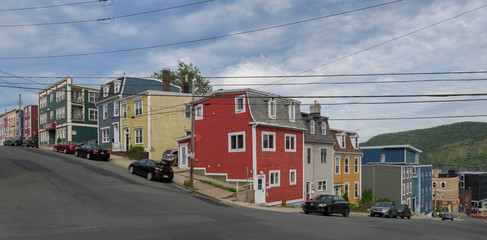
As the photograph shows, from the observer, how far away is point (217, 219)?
14039mm

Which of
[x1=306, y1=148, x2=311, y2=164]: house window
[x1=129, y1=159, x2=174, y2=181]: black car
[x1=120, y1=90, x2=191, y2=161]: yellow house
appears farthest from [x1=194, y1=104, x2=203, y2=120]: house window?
[x1=306, y1=148, x2=311, y2=164]: house window

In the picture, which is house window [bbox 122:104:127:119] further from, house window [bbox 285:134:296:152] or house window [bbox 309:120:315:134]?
house window [bbox 309:120:315:134]

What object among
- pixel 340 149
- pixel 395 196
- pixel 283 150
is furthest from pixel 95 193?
pixel 395 196

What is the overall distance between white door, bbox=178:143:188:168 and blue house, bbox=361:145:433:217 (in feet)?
115

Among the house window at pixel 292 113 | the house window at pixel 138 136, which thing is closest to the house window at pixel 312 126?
the house window at pixel 292 113

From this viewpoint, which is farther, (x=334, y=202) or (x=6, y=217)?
(x=334, y=202)

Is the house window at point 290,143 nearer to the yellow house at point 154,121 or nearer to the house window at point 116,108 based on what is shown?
the yellow house at point 154,121

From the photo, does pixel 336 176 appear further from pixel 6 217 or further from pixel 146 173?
pixel 6 217

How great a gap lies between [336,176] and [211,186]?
18385mm

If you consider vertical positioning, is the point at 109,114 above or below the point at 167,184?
above

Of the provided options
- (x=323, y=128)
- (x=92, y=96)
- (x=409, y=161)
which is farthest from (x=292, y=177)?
(x=92, y=96)

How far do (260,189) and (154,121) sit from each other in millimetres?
18401

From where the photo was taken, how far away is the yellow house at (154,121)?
134 feet

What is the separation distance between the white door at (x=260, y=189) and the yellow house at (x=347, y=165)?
1448cm
